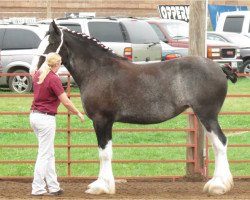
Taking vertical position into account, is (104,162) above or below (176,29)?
below

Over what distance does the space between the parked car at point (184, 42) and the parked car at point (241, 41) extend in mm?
477

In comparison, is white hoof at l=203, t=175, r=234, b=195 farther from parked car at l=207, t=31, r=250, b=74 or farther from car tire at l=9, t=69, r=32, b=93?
parked car at l=207, t=31, r=250, b=74

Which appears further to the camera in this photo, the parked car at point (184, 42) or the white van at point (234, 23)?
the white van at point (234, 23)

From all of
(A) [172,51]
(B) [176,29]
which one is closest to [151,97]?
(A) [172,51]

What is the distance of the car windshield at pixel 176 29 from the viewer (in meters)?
29.5

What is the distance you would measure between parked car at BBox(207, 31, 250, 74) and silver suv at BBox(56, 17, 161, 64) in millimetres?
4532

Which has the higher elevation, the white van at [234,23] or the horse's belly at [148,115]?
the horse's belly at [148,115]

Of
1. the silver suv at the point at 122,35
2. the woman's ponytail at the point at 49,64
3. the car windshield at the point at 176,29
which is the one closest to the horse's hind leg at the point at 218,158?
the woman's ponytail at the point at 49,64

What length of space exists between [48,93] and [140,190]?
1917mm

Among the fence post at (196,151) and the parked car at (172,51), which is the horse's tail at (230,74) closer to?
the fence post at (196,151)

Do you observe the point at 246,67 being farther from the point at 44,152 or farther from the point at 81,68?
the point at 44,152

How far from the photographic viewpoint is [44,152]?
1122 cm

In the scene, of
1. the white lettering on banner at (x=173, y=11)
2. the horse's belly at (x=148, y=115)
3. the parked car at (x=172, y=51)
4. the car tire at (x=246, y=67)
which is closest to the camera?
the horse's belly at (x=148, y=115)

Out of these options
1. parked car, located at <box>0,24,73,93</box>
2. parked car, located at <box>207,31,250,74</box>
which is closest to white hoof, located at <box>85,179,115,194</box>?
parked car, located at <box>0,24,73,93</box>
